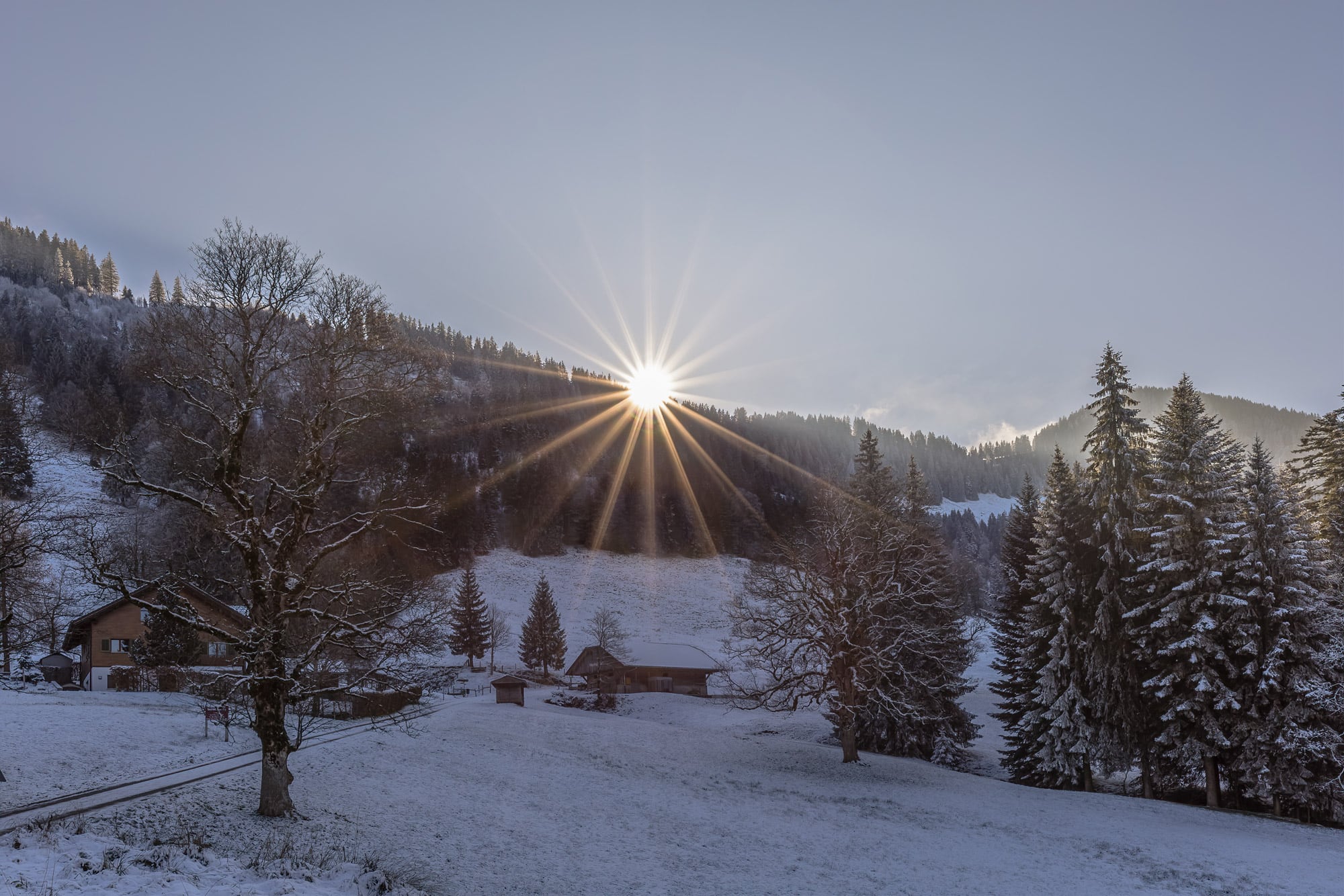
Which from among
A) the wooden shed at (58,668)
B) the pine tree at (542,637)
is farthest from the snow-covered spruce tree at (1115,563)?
the wooden shed at (58,668)

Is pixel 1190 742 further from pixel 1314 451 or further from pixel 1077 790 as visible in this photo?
pixel 1314 451

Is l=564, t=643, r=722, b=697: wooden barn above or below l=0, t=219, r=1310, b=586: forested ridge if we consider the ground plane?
below

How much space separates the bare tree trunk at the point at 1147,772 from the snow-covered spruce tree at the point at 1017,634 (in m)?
4.12

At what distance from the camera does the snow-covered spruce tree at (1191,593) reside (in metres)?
25.3

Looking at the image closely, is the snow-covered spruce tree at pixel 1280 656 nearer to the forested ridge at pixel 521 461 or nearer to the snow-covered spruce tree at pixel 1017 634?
the snow-covered spruce tree at pixel 1017 634

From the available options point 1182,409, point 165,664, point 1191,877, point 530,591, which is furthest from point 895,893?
point 530,591

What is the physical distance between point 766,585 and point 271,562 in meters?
25.6

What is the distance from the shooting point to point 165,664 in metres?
41.6

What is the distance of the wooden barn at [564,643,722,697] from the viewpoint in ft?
222

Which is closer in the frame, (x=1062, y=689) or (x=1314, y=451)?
(x=1062, y=689)

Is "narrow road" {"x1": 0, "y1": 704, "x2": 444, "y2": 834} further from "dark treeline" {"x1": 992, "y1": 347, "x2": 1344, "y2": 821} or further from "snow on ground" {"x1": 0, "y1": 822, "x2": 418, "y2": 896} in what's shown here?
"dark treeline" {"x1": 992, "y1": 347, "x2": 1344, "y2": 821}

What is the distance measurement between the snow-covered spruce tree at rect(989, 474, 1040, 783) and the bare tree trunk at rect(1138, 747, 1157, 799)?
4.12 m

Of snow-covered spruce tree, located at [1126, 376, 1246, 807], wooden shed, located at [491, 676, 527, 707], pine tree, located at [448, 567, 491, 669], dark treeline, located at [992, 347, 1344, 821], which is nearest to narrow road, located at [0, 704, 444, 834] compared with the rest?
dark treeline, located at [992, 347, 1344, 821]

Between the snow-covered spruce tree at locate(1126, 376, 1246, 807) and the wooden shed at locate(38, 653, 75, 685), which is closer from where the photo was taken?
the snow-covered spruce tree at locate(1126, 376, 1246, 807)
